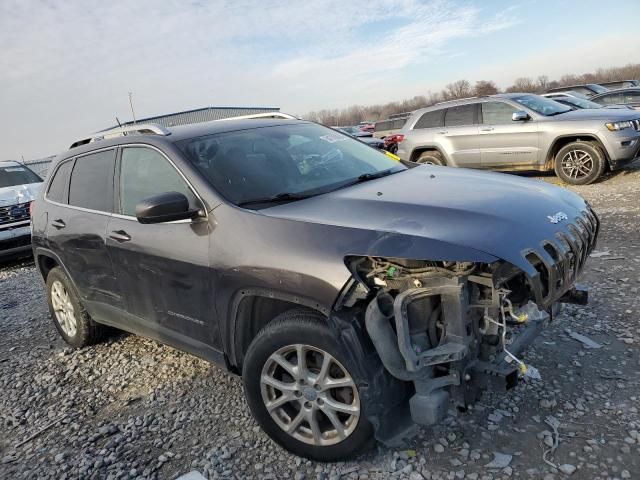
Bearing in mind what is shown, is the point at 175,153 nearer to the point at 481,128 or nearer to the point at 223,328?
the point at 223,328

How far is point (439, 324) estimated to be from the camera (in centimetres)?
242

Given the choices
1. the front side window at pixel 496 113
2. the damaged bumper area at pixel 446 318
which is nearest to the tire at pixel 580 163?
the front side window at pixel 496 113

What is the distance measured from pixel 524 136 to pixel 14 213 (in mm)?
9523

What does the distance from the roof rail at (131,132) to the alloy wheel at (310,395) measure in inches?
73.2

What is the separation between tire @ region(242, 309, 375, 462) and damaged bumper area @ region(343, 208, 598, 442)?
25 cm

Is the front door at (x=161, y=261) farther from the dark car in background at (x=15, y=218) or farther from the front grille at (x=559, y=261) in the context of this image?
the dark car in background at (x=15, y=218)

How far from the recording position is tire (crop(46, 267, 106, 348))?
4.44 m

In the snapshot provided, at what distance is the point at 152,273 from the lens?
3291 mm

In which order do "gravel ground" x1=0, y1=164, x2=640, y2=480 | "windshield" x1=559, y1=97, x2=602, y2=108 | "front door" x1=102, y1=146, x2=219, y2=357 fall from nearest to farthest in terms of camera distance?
"gravel ground" x1=0, y1=164, x2=640, y2=480
"front door" x1=102, y1=146, x2=219, y2=357
"windshield" x1=559, y1=97, x2=602, y2=108

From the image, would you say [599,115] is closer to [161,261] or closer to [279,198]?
[279,198]

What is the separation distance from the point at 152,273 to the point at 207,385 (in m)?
0.94

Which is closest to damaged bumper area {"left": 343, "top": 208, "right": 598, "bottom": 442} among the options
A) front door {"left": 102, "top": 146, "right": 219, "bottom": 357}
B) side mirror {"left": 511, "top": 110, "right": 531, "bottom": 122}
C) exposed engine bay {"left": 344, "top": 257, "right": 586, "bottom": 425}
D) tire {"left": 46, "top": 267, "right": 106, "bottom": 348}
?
exposed engine bay {"left": 344, "top": 257, "right": 586, "bottom": 425}

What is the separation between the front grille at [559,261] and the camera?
2.29 m

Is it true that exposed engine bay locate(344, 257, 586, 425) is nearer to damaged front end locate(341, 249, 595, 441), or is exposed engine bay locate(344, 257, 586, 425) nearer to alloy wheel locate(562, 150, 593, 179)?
damaged front end locate(341, 249, 595, 441)
